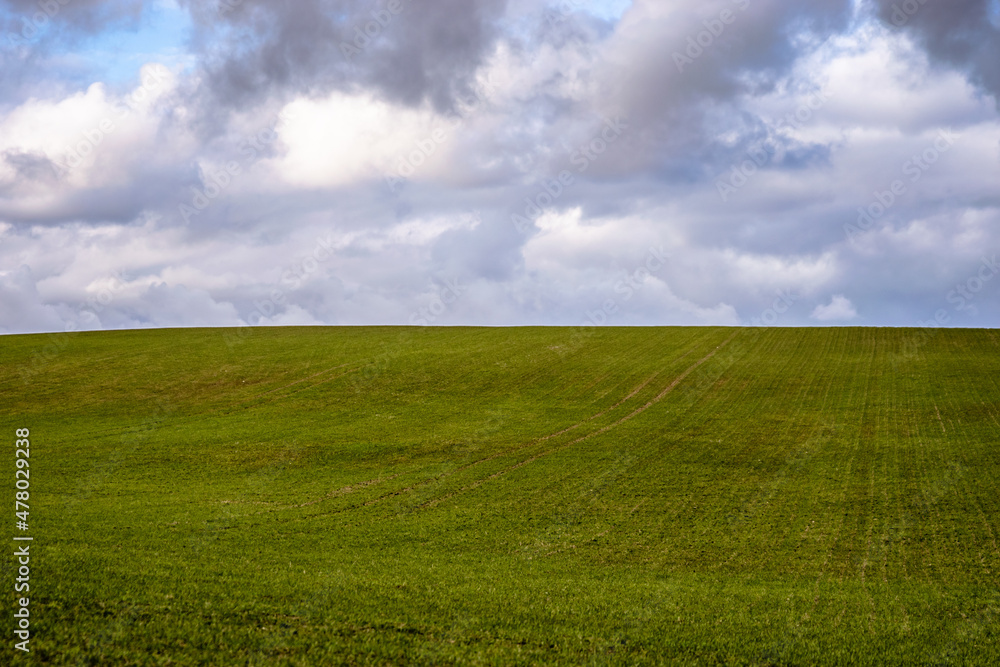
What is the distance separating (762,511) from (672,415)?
59.5 ft

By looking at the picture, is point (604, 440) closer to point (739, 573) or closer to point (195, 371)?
point (739, 573)

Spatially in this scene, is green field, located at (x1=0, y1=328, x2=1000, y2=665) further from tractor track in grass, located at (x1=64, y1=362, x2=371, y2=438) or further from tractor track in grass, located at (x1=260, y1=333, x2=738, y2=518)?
tractor track in grass, located at (x1=64, y1=362, x2=371, y2=438)

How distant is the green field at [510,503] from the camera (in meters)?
14.8

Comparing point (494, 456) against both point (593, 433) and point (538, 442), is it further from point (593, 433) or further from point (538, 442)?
point (593, 433)

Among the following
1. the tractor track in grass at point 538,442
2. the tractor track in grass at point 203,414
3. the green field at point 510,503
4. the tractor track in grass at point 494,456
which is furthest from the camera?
the tractor track in grass at point 203,414

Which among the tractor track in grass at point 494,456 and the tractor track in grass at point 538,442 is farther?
the tractor track in grass at point 494,456

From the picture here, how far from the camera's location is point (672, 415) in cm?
4797

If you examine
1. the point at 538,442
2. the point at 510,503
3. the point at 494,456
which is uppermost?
the point at 538,442

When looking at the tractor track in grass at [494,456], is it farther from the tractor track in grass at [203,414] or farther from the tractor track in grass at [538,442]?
the tractor track in grass at [203,414]

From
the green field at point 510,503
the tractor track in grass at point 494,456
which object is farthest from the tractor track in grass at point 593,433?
the tractor track in grass at point 494,456

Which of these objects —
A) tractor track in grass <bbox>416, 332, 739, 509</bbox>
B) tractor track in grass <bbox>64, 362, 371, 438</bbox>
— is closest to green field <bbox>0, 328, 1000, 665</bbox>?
tractor track in grass <bbox>416, 332, 739, 509</bbox>

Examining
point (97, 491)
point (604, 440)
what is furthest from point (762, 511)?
point (97, 491)

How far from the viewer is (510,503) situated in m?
31.2

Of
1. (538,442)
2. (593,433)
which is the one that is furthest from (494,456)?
(593,433)
